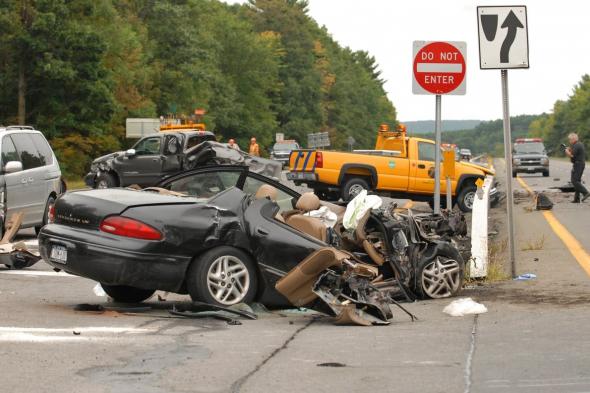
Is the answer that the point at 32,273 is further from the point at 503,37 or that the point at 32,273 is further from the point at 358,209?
the point at 503,37

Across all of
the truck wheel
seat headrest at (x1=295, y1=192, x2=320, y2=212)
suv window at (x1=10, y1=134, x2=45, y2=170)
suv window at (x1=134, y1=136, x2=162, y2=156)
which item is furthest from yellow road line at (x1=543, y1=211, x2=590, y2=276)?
suv window at (x1=134, y1=136, x2=162, y2=156)

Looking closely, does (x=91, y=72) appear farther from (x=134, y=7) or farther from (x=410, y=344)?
(x=410, y=344)

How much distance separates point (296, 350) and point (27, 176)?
1037 cm

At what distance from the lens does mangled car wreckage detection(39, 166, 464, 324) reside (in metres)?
9.68

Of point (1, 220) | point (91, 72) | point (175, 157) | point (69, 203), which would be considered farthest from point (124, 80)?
point (69, 203)

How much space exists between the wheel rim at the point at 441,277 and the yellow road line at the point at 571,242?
2.11 m

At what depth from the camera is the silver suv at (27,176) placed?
16766mm

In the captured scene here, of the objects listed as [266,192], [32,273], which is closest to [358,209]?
[266,192]

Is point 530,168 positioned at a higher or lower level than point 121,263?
lower

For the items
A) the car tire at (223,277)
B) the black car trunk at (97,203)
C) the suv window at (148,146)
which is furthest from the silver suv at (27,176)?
the suv window at (148,146)

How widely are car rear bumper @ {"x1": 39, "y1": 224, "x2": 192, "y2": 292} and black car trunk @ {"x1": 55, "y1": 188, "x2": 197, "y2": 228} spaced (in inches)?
6.0

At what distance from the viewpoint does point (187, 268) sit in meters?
9.92

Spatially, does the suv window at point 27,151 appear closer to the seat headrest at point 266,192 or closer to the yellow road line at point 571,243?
the seat headrest at point 266,192

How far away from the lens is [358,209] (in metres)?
11.0
